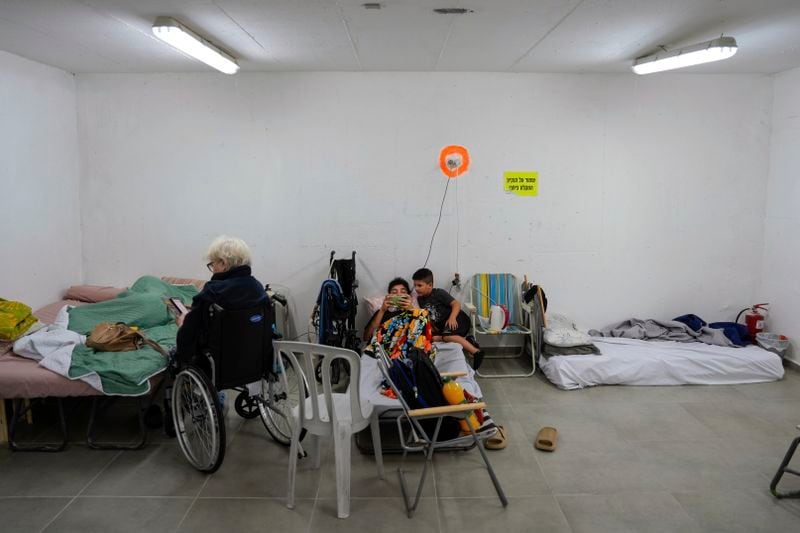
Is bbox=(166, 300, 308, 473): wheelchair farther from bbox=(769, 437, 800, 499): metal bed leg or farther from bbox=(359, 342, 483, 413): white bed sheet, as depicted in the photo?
bbox=(769, 437, 800, 499): metal bed leg

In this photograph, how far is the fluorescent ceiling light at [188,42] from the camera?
10.3ft

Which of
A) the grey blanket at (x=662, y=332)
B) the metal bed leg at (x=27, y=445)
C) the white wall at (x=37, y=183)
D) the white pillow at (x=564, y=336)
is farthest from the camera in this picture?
the grey blanket at (x=662, y=332)

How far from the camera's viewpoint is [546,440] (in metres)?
3.33

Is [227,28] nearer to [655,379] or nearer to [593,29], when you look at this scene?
[593,29]

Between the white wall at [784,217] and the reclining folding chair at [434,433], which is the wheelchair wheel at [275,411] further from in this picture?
the white wall at [784,217]

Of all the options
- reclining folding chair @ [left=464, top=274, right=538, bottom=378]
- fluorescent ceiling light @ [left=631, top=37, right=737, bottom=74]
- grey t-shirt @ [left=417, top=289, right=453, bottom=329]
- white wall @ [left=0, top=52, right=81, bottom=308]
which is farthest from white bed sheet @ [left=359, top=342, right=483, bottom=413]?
white wall @ [left=0, top=52, right=81, bottom=308]

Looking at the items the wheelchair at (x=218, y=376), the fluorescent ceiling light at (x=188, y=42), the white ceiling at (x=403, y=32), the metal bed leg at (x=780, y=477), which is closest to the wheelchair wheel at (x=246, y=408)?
the wheelchair at (x=218, y=376)

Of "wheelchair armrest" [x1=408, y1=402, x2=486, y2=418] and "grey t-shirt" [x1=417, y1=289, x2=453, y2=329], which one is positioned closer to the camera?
"wheelchair armrest" [x1=408, y1=402, x2=486, y2=418]

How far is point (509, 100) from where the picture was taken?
4832 millimetres

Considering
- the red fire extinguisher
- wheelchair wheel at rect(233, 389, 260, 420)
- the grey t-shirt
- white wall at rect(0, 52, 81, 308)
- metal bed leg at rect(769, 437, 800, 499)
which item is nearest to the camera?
metal bed leg at rect(769, 437, 800, 499)

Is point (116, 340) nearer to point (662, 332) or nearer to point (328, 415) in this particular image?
point (328, 415)

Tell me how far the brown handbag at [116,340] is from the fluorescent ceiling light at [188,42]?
5.91 ft

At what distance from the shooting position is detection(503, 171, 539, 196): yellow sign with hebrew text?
491 cm

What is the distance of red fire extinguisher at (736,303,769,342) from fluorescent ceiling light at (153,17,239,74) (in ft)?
16.1
